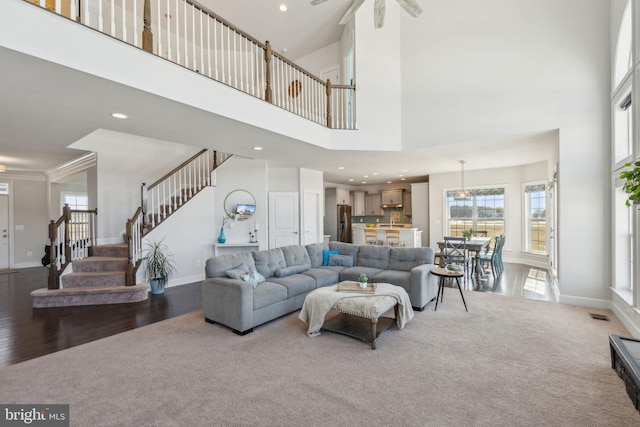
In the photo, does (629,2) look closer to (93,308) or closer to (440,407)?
(440,407)

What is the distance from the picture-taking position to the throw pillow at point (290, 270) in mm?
4539

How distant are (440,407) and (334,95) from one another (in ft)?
19.7

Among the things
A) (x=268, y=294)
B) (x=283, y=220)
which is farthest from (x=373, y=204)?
(x=268, y=294)

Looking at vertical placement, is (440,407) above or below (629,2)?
below

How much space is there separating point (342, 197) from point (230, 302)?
28.8 ft

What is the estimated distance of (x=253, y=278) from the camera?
396cm

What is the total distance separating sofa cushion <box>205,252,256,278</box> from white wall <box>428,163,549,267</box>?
728 centimetres

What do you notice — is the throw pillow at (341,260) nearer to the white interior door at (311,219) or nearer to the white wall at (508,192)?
the white interior door at (311,219)

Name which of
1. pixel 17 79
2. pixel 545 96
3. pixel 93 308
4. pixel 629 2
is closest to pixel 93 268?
pixel 93 308

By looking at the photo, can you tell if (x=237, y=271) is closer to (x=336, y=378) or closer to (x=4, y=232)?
(x=336, y=378)

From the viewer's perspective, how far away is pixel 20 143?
5.36 m

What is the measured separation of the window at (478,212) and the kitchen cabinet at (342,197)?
404cm

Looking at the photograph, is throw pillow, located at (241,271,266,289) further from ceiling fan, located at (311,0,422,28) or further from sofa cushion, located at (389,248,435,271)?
ceiling fan, located at (311,0,422,28)

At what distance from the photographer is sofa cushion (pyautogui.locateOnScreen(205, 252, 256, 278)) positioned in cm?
391
